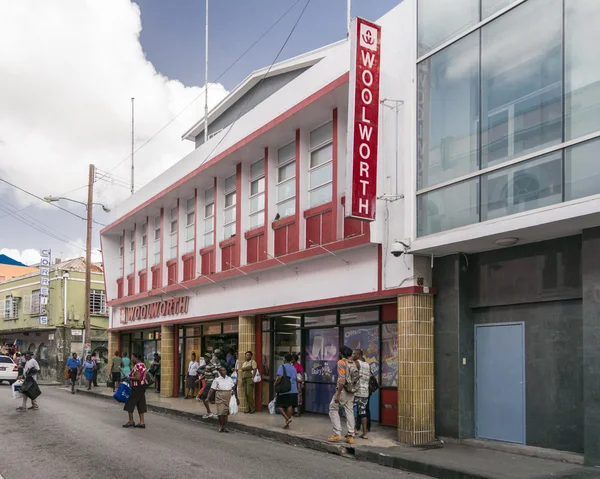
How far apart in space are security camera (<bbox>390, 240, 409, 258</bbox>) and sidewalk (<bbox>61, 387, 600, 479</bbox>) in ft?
11.6

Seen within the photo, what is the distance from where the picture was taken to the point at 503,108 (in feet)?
36.7

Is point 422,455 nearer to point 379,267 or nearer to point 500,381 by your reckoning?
point 500,381

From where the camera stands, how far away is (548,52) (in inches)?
412

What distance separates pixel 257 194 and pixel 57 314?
1092 inches

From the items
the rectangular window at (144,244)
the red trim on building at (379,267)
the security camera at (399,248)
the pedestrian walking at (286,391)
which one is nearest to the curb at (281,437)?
the pedestrian walking at (286,391)

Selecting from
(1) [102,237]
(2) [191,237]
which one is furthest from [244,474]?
(1) [102,237]

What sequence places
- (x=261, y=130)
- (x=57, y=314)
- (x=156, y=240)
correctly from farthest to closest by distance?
1. (x=57, y=314)
2. (x=156, y=240)
3. (x=261, y=130)

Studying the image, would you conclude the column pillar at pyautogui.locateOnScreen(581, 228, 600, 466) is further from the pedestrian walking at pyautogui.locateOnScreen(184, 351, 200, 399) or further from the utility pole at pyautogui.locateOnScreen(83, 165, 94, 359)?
the utility pole at pyautogui.locateOnScreen(83, 165, 94, 359)

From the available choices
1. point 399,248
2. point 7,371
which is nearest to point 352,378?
point 399,248

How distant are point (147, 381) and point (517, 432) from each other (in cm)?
801

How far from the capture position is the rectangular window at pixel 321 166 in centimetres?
1597

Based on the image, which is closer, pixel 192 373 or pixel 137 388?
pixel 137 388

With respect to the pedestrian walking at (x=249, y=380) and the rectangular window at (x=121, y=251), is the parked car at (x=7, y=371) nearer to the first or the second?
the rectangular window at (x=121, y=251)

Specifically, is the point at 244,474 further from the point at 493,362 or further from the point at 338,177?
the point at 338,177
